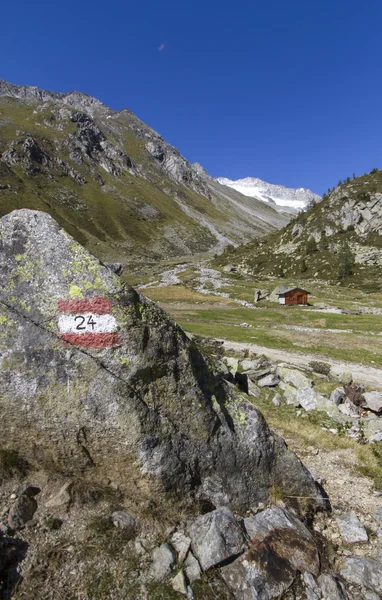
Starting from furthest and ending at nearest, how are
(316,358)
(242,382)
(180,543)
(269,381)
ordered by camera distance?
(316,358) → (269,381) → (242,382) → (180,543)

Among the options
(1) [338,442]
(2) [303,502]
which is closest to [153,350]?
(2) [303,502]

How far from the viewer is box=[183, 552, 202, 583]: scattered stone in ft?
19.4

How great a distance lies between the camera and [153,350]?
7.32 m

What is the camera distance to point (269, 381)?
22.8 metres

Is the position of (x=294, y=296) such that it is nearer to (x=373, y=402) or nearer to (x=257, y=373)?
(x=257, y=373)

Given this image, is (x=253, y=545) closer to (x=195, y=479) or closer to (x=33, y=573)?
(x=195, y=479)

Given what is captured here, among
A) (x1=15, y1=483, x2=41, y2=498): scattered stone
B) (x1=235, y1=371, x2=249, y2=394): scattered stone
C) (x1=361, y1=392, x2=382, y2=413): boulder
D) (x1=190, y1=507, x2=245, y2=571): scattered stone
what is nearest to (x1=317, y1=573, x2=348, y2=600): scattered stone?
(x1=190, y1=507, x2=245, y2=571): scattered stone

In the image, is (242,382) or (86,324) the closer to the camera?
(86,324)

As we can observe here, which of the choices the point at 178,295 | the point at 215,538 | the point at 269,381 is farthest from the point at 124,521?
the point at 178,295

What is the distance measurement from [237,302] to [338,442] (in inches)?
2676

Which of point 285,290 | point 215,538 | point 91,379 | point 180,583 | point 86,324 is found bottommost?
point 285,290

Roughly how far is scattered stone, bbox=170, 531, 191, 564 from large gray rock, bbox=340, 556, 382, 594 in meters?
3.44

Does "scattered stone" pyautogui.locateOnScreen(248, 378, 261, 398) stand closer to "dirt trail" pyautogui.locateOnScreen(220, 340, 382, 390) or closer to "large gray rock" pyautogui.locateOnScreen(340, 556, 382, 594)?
"dirt trail" pyautogui.locateOnScreen(220, 340, 382, 390)

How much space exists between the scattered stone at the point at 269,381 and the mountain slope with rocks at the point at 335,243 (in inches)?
3405
